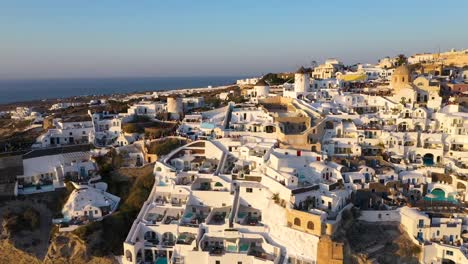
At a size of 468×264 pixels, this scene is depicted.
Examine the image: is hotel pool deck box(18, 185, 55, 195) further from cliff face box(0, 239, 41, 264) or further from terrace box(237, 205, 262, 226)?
terrace box(237, 205, 262, 226)

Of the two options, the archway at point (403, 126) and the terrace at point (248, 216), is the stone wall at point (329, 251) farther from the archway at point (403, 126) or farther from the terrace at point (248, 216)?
the archway at point (403, 126)

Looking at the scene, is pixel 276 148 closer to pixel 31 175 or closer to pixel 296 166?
pixel 296 166

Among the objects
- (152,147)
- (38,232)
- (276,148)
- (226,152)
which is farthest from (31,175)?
(276,148)

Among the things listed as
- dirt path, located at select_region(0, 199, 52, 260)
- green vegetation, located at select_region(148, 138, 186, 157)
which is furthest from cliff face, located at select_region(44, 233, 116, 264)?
green vegetation, located at select_region(148, 138, 186, 157)

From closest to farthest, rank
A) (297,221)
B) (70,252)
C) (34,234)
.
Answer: (297,221) < (70,252) < (34,234)

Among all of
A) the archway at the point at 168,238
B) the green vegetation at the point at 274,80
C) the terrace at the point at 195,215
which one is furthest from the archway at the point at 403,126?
the green vegetation at the point at 274,80

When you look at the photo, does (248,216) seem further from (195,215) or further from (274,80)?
(274,80)

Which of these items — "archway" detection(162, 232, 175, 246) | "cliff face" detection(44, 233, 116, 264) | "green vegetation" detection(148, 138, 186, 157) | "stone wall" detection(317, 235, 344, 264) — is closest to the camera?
"stone wall" detection(317, 235, 344, 264)

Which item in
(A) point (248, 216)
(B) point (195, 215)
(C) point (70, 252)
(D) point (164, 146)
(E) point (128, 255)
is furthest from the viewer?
(D) point (164, 146)

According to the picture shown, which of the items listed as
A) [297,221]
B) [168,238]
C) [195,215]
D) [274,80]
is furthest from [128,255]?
[274,80]

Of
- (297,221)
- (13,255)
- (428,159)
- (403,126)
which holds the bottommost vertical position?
(13,255)
